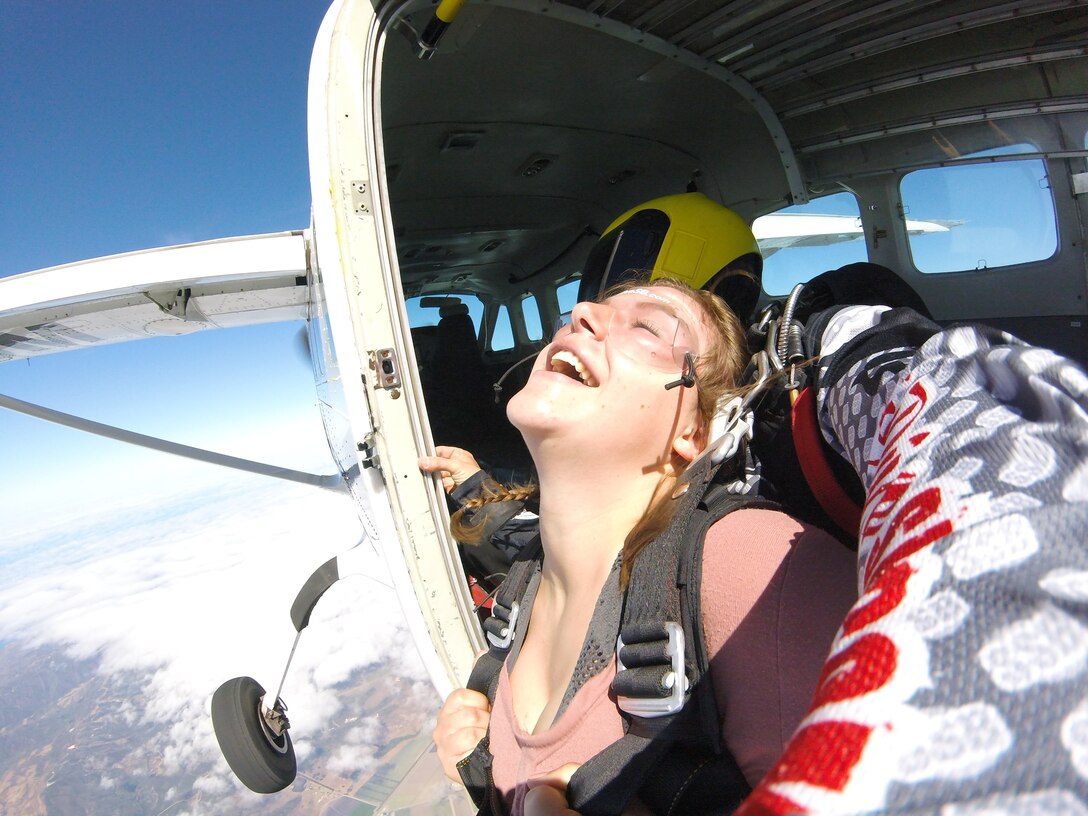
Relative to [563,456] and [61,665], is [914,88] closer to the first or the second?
[563,456]

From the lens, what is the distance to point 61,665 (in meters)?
42.7

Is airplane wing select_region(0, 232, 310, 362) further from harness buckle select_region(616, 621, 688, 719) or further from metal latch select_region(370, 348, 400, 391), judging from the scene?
harness buckle select_region(616, 621, 688, 719)

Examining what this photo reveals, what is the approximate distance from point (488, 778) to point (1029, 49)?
3059mm

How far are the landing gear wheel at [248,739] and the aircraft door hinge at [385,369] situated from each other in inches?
75.7

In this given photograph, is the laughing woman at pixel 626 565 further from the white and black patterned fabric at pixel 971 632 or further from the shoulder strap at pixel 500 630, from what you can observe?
the white and black patterned fabric at pixel 971 632

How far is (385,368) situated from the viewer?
5.09 feet

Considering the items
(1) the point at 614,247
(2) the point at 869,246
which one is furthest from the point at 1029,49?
Answer: (1) the point at 614,247

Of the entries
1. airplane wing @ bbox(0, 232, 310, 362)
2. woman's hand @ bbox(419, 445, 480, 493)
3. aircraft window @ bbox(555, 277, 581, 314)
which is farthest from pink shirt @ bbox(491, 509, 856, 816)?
aircraft window @ bbox(555, 277, 581, 314)

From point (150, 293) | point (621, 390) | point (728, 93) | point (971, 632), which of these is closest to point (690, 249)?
point (728, 93)

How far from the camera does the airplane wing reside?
6.20 ft

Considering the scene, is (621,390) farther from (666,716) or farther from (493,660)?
(493,660)

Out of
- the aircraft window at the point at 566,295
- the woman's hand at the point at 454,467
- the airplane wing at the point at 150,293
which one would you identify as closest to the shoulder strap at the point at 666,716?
the woman's hand at the point at 454,467

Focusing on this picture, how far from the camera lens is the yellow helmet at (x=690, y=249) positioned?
2293 millimetres

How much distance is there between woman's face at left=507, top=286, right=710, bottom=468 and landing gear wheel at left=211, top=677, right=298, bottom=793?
2212mm
